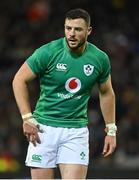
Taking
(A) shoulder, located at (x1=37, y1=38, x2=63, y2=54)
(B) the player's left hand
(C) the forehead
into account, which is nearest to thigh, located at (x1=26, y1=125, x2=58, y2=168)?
(B) the player's left hand

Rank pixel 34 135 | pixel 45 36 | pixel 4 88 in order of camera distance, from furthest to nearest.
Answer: pixel 45 36 < pixel 4 88 < pixel 34 135

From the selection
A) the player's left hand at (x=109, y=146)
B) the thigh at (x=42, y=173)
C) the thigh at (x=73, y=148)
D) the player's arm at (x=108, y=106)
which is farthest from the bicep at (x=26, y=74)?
the player's left hand at (x=109, y=146)

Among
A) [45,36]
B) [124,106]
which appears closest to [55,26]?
[45,36]

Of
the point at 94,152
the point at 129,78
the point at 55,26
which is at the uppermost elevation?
the point at 55,26

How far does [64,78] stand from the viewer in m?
6.90

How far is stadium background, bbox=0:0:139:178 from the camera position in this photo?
12148 millimetres

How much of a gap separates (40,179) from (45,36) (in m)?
7.54

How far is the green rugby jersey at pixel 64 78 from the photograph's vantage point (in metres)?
6.86

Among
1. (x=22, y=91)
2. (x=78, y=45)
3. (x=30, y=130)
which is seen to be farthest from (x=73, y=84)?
(x=30, y=130)

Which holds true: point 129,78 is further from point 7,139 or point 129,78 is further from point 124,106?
point 7,139

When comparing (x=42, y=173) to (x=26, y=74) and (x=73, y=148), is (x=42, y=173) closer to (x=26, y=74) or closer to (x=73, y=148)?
(x=73, y=148)

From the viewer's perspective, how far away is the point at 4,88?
13281 mm

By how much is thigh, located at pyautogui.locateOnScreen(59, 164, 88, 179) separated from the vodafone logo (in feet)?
2.11

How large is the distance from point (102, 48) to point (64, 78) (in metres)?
7.04
